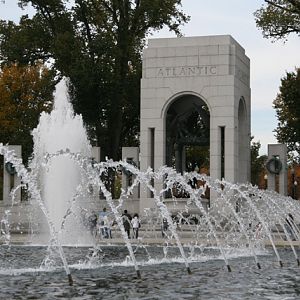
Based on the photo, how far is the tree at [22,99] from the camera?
174ft

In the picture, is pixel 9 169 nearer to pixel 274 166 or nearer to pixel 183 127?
pixel 183 127

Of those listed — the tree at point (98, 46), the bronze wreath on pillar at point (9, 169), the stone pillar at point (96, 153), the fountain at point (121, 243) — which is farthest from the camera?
the tree at point (98, 46)

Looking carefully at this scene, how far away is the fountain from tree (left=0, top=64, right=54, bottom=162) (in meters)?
7.32

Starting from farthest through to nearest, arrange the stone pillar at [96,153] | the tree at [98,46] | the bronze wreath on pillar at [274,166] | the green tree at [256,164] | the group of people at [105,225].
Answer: the green tree at [256,164] < the tree at [98,46] < the stone pillar at [96,153] < the bronze wreath on pillar at [274,166] < the group of people at [105,225]

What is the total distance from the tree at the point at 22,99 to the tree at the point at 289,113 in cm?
1529

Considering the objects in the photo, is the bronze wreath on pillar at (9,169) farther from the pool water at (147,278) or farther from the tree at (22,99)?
the pool water at (147,278)

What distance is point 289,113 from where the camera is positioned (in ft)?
175

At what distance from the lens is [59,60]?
165ft

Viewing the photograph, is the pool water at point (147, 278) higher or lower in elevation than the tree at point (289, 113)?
lower

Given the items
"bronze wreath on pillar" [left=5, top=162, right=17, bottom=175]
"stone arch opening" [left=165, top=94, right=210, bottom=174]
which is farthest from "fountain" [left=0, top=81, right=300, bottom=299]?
"bronze wreath on pillar" [left=5, top=162, right=17, bottom=175]

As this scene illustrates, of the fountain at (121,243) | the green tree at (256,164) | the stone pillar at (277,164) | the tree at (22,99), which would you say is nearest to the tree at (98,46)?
the tree at (22,99)

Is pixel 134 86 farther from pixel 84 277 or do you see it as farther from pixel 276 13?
pixel 84 277

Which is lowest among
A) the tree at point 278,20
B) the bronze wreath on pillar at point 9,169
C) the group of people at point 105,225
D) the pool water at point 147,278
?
the pool water at point 147,278

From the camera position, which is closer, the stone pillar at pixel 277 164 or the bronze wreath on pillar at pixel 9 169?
the stone pillar at pixel 277 164
